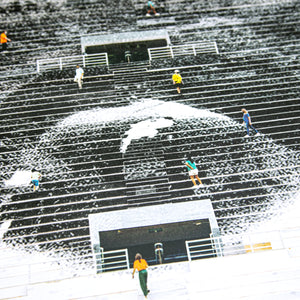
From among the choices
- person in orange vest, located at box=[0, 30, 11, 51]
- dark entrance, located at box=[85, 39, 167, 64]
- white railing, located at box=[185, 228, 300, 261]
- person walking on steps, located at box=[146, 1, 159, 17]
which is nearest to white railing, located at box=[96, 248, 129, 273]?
white railing, located at box=[185, 228, 300, 261]

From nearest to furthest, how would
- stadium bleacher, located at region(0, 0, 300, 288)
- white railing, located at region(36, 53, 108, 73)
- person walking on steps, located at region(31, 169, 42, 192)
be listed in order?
stadium bleacher, located at region(0, 0, 300, 288) → person walking on steps, located at region(31, 169, 42, 192) → white railing, located at region(36, 53, 108, 73)

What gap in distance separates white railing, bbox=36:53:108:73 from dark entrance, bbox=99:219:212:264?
689 centimetres

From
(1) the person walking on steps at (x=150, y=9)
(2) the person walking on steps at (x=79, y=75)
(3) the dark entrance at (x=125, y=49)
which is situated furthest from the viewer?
(1) the person walking on steps at (x=150, y=9)

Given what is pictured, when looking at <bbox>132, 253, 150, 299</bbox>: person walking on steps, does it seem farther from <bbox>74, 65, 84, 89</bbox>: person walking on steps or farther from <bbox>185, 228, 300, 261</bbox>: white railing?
<bbox>74, 65, 84, 89</bbox>: person walking on steps

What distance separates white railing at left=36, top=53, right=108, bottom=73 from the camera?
43.1 feet

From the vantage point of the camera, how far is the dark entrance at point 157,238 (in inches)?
395

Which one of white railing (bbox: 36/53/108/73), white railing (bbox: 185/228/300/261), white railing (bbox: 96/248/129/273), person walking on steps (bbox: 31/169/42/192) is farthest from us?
white railing (bbox: 36/53/108/73)

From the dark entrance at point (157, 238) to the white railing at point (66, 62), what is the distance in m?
6.89

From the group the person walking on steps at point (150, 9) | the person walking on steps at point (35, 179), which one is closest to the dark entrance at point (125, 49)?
the person walking on steps at point (150, 9)

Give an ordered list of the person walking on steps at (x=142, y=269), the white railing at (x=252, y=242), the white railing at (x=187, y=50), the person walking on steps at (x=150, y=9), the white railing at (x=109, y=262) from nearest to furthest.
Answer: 1. the person walking on steps at (x=142, y=269)
2. the white railing at (x=109, y=262)
3. the white railing at (x=252, y=242)
4. the white railing at (x=187, y=50)
5. the person walking on steps at (x=150, y=9)

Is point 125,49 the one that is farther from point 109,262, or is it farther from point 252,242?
point 252,242

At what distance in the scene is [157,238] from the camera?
33.8 ft

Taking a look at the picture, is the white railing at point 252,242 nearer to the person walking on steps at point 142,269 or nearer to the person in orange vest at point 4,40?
the person walking on steps at point 142,269

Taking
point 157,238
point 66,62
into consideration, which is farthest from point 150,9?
point 157,238
